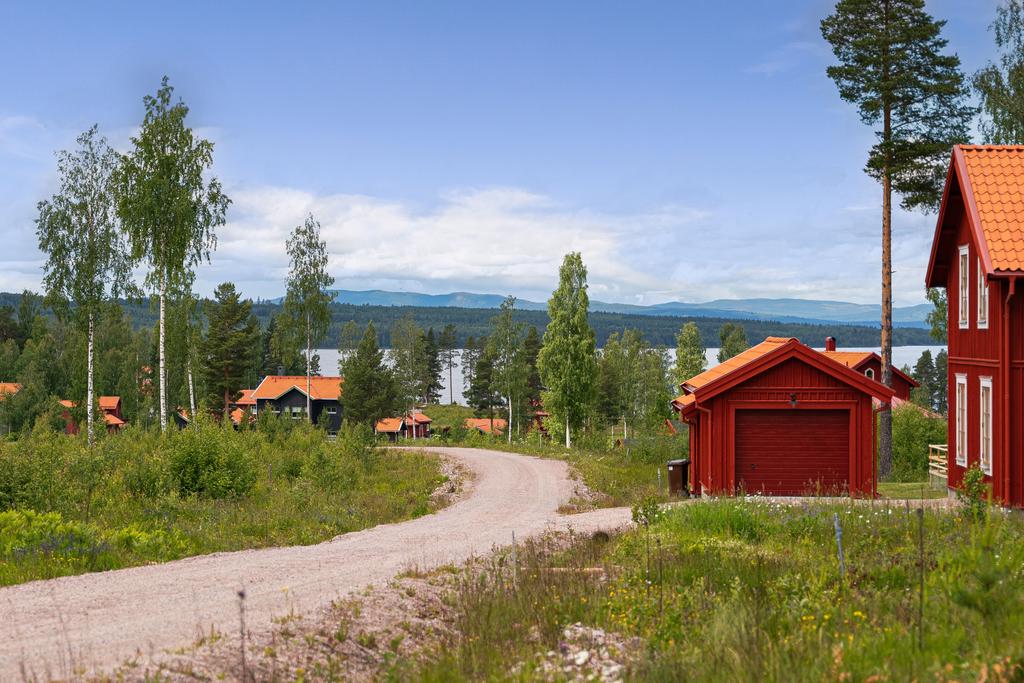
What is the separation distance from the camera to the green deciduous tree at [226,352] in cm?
7150

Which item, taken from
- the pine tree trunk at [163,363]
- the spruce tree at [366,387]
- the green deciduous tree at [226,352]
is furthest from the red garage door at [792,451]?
the green deciduous tree at [226,352]

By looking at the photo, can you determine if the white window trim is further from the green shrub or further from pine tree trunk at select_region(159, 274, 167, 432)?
pine tree trunk at select_region(159, 274, 167, 432)

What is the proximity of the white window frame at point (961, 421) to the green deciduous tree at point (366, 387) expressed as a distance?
165 ft

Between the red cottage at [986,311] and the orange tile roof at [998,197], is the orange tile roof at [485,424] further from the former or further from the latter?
the orange tile roof at [998,197]

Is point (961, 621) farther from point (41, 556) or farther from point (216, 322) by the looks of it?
point (216, 322)

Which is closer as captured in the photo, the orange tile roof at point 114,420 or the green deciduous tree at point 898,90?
the green deciduous tree at point 898,90

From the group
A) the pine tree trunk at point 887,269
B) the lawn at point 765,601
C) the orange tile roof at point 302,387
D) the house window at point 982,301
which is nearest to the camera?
the lawn at point 765,601

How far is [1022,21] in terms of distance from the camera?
31.3 meters

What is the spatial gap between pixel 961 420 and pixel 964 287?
3.28m

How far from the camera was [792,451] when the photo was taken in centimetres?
2361

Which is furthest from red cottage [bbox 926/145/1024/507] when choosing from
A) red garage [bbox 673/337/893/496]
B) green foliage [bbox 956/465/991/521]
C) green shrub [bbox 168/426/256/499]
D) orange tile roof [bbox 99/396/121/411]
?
orange tile roof [bbox 99/396/121/411]

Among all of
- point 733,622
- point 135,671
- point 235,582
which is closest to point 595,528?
point 235,582

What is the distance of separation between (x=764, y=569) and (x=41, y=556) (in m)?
10.9

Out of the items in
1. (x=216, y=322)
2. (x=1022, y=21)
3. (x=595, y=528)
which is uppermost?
(x=1022, y=21)
